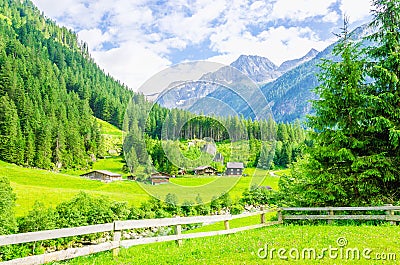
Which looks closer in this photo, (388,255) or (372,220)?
(388,255)

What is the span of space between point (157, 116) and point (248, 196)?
41.0 meters

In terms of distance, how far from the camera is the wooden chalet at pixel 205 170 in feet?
37.8

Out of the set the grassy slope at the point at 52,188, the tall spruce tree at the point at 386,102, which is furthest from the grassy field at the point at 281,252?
the grassy slope at the point at 52,188

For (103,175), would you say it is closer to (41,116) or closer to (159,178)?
(41,116)

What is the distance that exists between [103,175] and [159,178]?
102 metres

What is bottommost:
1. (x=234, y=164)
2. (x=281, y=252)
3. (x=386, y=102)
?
(x=281, y=252)

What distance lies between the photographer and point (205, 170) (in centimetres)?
1183

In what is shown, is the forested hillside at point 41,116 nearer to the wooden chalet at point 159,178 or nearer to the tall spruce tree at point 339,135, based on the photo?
the tall spruce tree at point 339,135

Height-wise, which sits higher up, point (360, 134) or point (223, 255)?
point (360, 134)

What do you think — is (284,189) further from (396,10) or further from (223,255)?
(223,255)

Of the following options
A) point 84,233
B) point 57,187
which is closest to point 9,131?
point 57,187

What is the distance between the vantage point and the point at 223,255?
9375mm

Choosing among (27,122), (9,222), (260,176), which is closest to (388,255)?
(260,176)

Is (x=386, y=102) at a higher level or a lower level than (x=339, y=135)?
higher
